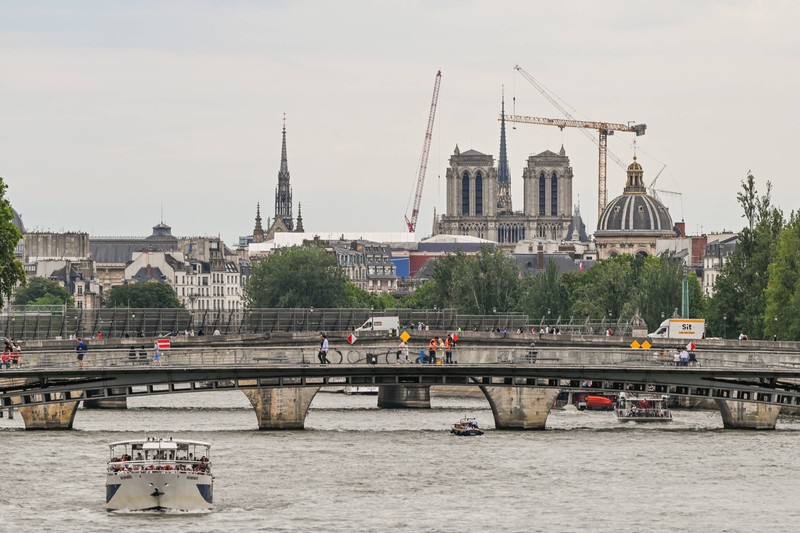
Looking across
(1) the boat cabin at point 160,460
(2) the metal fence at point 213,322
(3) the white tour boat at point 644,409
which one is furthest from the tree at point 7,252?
(1) the boat cabin at point 160,460

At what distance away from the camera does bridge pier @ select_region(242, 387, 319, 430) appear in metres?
114

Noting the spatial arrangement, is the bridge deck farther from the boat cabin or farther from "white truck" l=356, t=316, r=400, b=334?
"white truck" l=356, t=316, r=400, b=334

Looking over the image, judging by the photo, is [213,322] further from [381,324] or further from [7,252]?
[7,252]

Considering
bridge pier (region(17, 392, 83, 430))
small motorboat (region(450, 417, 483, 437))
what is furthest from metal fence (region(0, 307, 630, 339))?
small motorboat (region(450, 417, 483, 437))

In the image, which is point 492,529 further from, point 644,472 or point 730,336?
point 730,336

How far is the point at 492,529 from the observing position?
8062 cm

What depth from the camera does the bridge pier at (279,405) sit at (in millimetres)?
113750

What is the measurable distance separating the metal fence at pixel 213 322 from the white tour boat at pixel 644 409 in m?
32.2

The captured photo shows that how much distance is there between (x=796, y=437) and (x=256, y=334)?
169ft

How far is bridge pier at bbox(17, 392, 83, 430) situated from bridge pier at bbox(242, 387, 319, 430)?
7.45 metres

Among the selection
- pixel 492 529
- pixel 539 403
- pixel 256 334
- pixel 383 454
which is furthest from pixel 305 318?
pixel 492 529

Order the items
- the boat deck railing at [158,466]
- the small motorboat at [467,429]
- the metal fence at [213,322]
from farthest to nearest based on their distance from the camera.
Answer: the metal fence at [213,322] < the small motorboat at [467,429] < the boat deck railing at [158,466]

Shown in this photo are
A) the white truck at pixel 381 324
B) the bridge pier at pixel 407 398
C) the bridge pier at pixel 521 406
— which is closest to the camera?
the bridge pier at pixel 521 406

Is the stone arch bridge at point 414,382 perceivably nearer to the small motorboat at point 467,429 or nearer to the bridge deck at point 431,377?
the bridge deck at point 431,377
